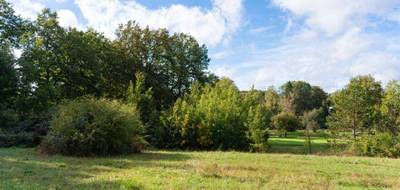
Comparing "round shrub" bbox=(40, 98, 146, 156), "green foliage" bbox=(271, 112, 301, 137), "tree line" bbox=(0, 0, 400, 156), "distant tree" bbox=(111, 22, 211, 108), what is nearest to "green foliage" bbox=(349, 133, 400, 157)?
"tree line" bbox=(0, 0, 400, 156)

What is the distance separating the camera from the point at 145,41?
3738cm

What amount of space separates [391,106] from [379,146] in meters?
12.8

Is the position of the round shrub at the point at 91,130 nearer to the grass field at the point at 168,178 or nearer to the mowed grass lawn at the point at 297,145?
the grass field at the point at 168,178

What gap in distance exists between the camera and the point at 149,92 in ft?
104

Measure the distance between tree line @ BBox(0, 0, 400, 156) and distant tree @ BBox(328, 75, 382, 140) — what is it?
0.33ft

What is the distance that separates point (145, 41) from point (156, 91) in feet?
15.3

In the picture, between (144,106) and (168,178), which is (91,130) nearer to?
(168,178)

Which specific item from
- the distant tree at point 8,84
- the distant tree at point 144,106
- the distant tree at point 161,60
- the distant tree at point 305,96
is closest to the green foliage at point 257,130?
the distant tree at point 144,106

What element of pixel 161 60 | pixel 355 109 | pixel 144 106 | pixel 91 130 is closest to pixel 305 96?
pixel 355 109

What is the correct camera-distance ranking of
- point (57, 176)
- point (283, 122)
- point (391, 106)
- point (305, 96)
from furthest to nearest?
point (305, 96)
point (283, 122)
point (391, 106)
point (57, 176)

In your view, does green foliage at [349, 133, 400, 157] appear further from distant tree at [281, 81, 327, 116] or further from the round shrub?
distant tree at [281, 81, 327, 116]

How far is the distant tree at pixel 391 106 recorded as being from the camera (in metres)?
36.4

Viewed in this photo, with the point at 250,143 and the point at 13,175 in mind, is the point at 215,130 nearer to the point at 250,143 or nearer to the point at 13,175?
the point at 250,143

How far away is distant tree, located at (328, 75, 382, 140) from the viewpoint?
132 ft
